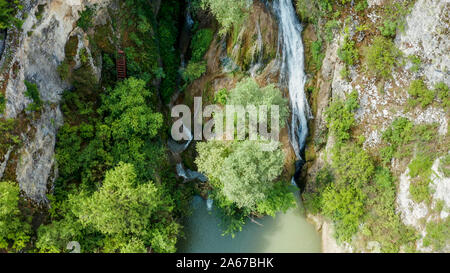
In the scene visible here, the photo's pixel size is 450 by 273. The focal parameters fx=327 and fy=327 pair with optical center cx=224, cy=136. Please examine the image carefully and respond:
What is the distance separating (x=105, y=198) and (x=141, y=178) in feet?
11.7

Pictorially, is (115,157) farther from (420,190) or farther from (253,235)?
(420,190)

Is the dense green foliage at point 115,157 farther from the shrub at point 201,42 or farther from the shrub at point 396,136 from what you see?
the shrub at point 396,136

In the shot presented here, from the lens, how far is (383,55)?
21375mm

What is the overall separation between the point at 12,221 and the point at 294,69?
777 inches

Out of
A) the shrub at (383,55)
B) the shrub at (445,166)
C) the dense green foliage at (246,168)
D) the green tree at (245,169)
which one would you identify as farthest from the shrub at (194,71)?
the shrub at (445,166)

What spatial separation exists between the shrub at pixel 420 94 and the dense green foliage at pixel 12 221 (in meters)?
23.1

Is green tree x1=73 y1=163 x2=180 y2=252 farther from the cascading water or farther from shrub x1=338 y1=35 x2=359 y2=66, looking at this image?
shrub x1=338 y1=35 x2=359 y2=66

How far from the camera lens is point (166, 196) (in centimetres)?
2158

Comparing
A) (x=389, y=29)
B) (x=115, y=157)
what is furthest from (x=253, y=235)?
(x=389, y=29)

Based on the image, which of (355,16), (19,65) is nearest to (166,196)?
(19,65)

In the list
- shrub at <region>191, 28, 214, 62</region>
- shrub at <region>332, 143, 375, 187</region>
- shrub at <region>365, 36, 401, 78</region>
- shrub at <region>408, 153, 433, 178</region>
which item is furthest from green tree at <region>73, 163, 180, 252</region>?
shrub at <region>365, 36, 401, 78</region>

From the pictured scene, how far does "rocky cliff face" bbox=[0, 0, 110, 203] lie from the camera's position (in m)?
16.9

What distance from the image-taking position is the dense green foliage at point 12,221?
15.3 m

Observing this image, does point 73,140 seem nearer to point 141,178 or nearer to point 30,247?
point 141,178
